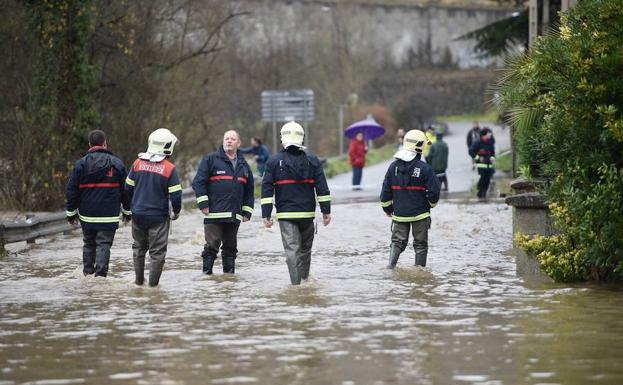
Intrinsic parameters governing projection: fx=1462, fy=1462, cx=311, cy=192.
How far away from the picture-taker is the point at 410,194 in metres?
17.5

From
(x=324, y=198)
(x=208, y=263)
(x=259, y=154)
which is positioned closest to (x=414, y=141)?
(x=324, y=198)

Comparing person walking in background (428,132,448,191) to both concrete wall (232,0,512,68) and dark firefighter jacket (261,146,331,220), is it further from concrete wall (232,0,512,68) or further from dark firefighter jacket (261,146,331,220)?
concrete wall (232,0,512,68)

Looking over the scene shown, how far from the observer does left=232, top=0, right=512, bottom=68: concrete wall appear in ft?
279

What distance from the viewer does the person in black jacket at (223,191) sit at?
659 inches

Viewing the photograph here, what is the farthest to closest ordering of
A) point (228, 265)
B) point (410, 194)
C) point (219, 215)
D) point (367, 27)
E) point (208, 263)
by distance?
point (367, 27) → point (410, 194) → point (228, 265) → point (208, 263) → point (219, 215)

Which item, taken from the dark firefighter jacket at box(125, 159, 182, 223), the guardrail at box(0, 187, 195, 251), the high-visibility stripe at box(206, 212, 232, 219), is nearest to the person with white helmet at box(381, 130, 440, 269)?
the high-visibility stripe at box(206, 212, 232, 219)

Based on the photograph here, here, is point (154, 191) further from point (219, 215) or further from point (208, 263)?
point (208, 263)

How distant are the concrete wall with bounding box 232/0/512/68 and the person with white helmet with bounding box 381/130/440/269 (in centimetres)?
5580

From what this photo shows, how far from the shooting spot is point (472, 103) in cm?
9856

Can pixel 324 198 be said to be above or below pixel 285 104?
below

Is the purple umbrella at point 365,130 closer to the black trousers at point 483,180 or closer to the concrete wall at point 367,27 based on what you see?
the black trousers at point 483,180

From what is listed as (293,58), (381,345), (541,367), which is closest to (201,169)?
(381,345)

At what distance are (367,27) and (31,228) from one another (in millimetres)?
75176

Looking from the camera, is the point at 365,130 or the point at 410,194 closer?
the point at 410,194
